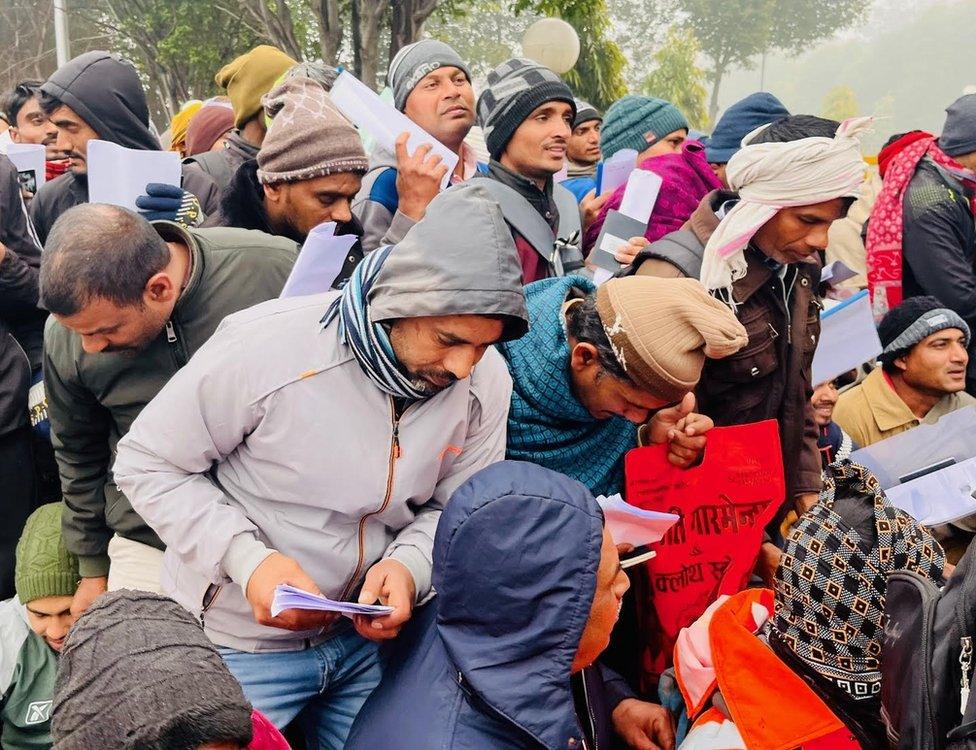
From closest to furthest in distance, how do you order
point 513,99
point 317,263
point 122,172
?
point 317,263, point 122,172, point 513,99

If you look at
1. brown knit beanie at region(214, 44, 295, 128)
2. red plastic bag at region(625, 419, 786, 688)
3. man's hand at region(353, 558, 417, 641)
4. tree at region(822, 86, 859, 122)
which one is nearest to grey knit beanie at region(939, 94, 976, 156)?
red plastic bag at region(625, 419, 786, 688)

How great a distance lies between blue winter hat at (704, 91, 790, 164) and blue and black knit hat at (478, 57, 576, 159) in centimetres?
184

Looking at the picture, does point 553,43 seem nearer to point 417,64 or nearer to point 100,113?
point 417,64

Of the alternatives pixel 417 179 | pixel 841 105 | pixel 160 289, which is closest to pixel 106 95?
pixel 417 179

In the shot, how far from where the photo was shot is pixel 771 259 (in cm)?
300

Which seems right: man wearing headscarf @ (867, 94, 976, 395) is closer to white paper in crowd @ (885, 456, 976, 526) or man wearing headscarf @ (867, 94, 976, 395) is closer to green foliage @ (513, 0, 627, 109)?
white paper in crowd @ (885, 456, 976, 526)

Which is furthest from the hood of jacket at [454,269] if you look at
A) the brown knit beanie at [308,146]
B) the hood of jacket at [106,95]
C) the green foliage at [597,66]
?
the green foliage at [597,66]

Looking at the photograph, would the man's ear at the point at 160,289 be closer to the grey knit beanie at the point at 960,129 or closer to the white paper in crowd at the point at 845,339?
the white paper in crowd at the point at 845,339

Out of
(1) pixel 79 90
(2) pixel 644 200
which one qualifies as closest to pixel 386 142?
(2) pixel 644 200

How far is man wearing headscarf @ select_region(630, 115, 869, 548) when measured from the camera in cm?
290

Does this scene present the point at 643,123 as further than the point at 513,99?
Yes

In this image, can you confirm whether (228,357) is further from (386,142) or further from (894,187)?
(894,187)

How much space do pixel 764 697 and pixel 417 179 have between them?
187cm

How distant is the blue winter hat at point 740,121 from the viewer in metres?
4.95
